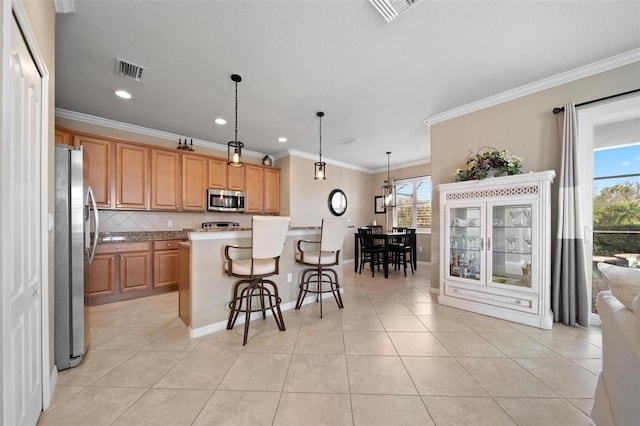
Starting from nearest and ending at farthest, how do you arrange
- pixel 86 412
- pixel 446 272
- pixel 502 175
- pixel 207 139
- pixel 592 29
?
pixel 86 412 < pixel 592 29 < pixel 502 175 < pixel 446 272 < pixel 207 139

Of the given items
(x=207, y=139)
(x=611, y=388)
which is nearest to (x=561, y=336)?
(x=611, y=388)

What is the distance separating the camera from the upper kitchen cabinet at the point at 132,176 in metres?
3.65

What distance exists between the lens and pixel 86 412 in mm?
1441

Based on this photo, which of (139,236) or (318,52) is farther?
(139,236)

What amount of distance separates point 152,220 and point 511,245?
528cm

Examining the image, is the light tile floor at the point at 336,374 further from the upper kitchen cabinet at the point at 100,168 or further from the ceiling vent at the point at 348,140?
the ceiling vent at the point at 348,140

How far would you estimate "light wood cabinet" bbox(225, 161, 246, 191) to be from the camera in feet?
15.7

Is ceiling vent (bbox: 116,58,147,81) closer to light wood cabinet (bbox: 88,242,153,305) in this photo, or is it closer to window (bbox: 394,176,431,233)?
light wood cabinet (bbox: 88,242,153,305)

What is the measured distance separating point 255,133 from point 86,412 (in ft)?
12.8

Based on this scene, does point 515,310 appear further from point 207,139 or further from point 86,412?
point 207,139

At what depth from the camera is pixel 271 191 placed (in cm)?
545

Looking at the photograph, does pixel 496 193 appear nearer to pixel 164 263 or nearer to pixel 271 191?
pixel 271 191

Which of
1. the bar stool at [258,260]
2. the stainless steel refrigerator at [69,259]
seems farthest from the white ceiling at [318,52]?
the bar stool at [258,260]

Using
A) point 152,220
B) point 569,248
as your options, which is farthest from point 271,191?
point 569,248
